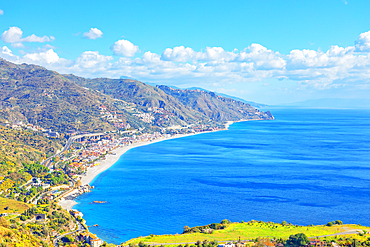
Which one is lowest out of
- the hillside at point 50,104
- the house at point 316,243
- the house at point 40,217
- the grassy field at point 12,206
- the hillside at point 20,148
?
the house at point 40,217

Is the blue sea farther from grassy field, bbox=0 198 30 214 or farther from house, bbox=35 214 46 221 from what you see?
grassy field, bbox=0 198 30 214

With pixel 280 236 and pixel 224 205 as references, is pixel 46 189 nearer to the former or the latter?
pixel 224 205

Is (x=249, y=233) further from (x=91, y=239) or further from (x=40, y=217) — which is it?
(x=40, y=217)

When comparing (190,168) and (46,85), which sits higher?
(46,85)

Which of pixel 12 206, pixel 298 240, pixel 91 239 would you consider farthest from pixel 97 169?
pixel 298 240

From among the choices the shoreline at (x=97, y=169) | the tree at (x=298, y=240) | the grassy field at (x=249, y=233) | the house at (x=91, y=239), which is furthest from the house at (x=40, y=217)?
the tree at (x=298, y=240)

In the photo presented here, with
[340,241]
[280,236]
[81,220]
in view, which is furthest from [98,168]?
[340,241]

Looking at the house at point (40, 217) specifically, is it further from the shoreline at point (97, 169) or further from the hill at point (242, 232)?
the hill at point (242, 232)
